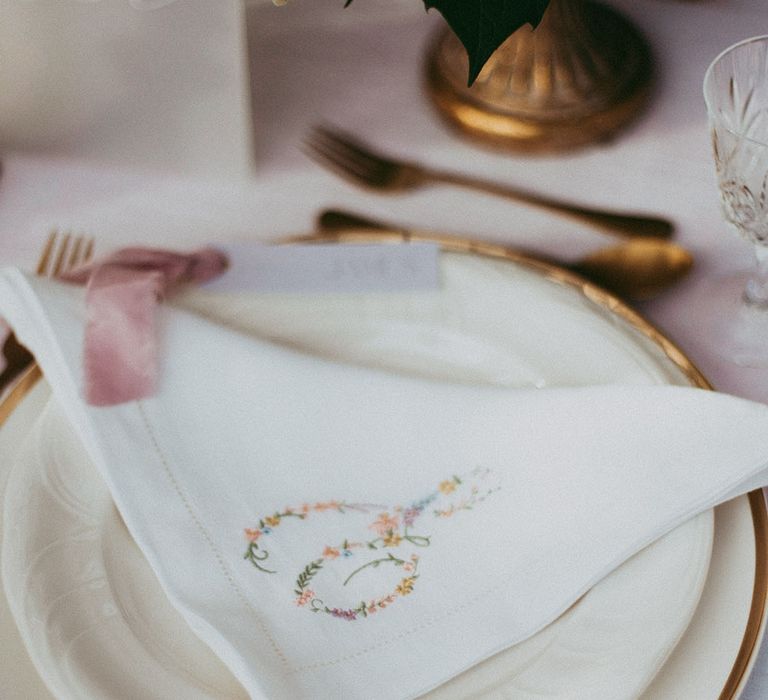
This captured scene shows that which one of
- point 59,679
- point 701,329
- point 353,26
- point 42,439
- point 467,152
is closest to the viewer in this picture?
point 59,679

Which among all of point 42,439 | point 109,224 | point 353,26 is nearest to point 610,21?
point 353,26

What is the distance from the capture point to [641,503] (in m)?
0.49

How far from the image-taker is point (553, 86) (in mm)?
777

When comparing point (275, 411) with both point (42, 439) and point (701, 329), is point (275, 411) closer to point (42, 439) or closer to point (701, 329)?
point (42, 439)

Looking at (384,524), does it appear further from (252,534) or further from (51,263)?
(51,263)

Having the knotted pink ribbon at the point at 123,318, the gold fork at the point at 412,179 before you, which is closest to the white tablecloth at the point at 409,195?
the gold fork at the point at 412,179

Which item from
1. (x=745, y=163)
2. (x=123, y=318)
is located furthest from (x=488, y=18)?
(x=123, y=318)

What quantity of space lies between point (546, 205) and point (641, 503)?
0.32m

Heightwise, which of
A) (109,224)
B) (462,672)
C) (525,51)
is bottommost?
(462,672)

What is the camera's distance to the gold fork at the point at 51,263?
24.7 inches

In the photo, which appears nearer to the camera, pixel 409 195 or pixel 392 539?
pixel 392 539

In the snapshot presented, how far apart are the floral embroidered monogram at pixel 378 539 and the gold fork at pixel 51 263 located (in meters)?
0.21

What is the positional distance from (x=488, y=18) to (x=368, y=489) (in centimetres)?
29

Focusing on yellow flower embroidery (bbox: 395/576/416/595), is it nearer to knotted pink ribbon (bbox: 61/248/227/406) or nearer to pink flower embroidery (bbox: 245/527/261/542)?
pink flower embroidery (bbox: 245/527/261/542)
